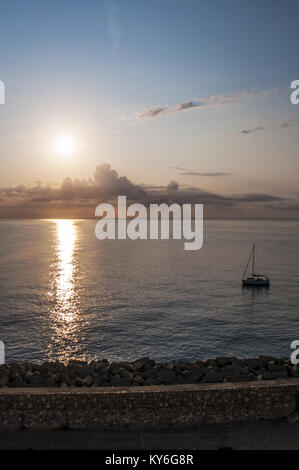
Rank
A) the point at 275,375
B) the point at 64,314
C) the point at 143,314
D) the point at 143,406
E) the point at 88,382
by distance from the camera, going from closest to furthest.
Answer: the point at 143,406 → the point at 88,382 → the point at 275,375 → the point at 143,314 → the point at 64,314

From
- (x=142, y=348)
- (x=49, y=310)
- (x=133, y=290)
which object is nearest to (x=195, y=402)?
(x=142, y=348)

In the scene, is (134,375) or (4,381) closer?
(4,381)

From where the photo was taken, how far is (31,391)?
34.9 feet

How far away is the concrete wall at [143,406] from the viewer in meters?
10.5

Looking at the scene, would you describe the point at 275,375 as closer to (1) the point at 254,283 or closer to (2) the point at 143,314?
(2) the point at 143,314

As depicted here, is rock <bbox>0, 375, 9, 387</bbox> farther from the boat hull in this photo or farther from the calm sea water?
the boat hull

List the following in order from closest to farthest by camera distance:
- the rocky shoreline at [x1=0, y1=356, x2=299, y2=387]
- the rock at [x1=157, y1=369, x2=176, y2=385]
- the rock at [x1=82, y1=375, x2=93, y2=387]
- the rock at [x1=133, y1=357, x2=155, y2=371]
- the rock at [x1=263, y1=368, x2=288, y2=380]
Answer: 1. the rock at [x1=82, y1=375, x2=93, y2=387]
2. the rocky shoreline at [x1=0, y1=356, x2=299, y2=387]
3. the rock at [x1=157, y1=369, x2=176, y2=385]
4. the rock at [x1=263, y1=368, x2=288, y2=380]
5. the rock at [x1=133, y1=357, x2=155, y2=371]

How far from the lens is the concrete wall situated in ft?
34.6

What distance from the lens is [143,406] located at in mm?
10703

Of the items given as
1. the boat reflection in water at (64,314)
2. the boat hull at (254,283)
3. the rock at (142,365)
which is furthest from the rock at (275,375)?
the boat hull at (254,283)

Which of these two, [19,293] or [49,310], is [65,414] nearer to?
[49,310]

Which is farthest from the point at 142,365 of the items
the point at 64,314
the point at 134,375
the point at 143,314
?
the point at 64,314

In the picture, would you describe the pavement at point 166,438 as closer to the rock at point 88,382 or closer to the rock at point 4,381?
the rock at point 88,382

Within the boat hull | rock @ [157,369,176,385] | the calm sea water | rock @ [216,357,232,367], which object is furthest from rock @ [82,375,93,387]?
the boat hull
